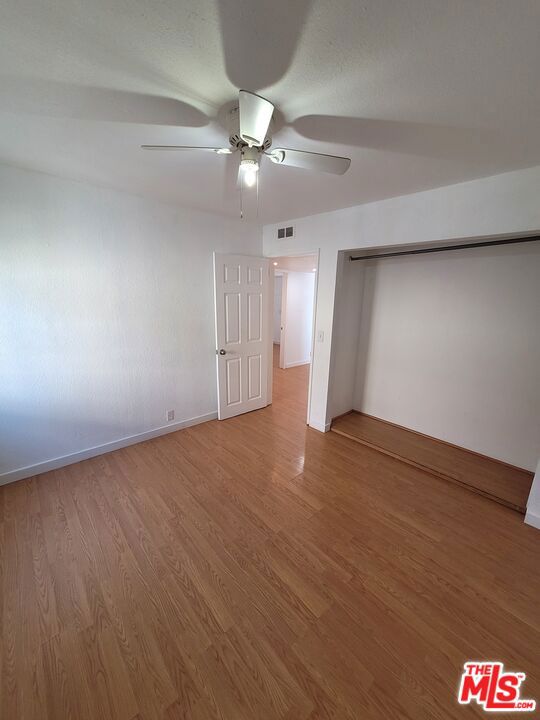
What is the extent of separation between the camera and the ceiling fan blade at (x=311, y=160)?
52.8 inches

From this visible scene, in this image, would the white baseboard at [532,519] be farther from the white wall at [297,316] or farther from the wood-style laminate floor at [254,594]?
the white wall at [297,316]

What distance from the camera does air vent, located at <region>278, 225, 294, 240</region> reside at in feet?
10.8

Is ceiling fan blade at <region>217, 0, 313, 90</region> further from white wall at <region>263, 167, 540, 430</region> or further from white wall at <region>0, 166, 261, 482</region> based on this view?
white wall at <region>0, 166, 261, 482</region>

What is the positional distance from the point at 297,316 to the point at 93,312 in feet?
13.8

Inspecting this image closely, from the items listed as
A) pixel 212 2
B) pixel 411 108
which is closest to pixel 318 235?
pixel 411 108

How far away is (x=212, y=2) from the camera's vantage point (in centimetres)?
83

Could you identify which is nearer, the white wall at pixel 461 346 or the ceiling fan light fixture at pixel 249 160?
the ceiling fan light fixture at pixel 249 160

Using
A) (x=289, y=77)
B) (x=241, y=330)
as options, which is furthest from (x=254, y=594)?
(x=241, y=330)

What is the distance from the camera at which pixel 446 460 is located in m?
2.85

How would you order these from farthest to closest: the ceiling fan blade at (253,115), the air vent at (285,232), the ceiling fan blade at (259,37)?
1. the air vent at (285,232)
2. the ceiling fan blade at (253,115)
3. the ceiling fan blade at (259,37)

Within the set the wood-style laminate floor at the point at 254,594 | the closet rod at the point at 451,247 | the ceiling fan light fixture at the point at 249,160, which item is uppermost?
the ceiling fan light fixture at the point at 249,160

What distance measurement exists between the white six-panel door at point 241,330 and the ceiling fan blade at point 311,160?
1918 mm

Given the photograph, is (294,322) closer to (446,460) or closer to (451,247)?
(451,247)

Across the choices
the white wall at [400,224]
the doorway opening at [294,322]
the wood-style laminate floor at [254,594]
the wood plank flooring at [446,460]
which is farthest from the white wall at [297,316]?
the wood-style laminate floor at [254,594]
